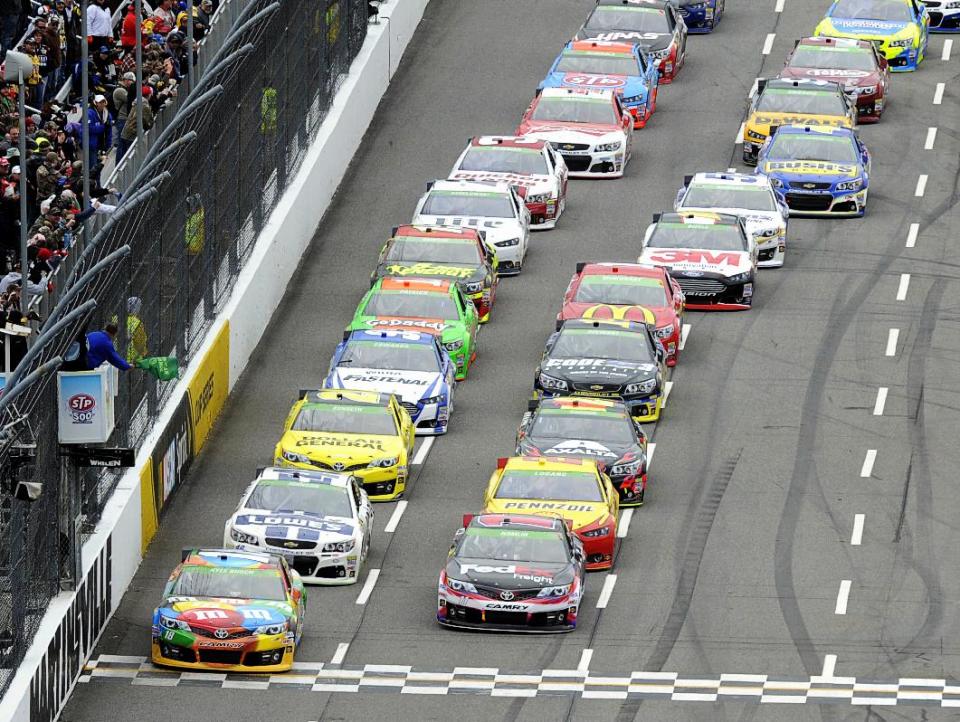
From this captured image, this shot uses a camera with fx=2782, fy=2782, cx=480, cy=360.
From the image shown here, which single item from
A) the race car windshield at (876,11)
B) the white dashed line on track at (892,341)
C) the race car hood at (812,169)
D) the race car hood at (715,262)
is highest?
the race car windshield at (876,11)

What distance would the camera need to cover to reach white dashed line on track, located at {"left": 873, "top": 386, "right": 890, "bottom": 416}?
42000 millimetres

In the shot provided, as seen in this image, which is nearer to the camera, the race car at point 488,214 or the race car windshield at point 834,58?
the race car at point 488,214

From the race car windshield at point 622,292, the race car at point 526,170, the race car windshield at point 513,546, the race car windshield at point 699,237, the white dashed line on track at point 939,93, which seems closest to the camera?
the race car windshield at point 513,546

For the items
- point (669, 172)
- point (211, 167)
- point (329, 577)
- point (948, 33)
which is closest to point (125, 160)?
point (211, 167)

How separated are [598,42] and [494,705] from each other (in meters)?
26.3

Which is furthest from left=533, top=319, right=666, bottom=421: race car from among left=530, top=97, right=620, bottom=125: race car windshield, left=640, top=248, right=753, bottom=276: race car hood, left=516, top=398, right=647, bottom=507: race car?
left=530, top=97, right=620, bottom=125: race car windshield

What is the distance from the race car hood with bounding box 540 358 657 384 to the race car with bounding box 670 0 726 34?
67.3 feet

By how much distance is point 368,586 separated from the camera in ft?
117

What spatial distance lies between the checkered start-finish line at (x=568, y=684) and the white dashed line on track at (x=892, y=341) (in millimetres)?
12324

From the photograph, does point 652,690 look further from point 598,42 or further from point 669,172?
point 598,42

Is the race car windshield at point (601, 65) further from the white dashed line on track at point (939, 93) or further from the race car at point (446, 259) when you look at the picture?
the race car at point (446, 259)

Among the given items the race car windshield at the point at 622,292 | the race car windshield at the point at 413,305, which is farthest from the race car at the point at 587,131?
the race car windshield at the point at 413,305

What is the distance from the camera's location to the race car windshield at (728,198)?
47.9 meters

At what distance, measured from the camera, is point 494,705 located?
31.9m
